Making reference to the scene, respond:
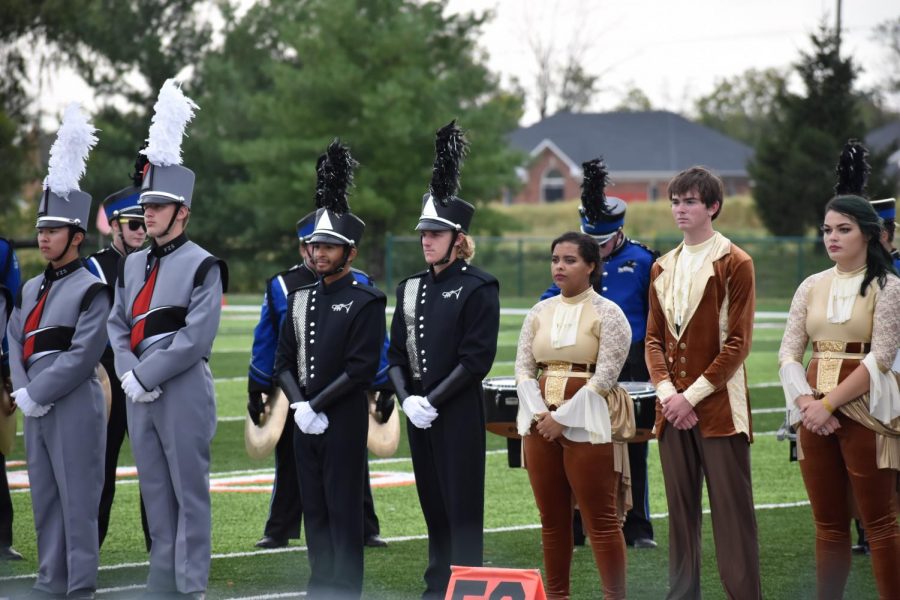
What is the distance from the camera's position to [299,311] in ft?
23.8

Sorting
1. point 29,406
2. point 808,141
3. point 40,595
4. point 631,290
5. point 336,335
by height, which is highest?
point 808,141

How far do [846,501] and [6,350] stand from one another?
4785 mm

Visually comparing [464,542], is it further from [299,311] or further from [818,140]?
[818,140]

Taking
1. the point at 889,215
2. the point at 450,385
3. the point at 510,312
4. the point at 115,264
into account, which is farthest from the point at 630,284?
the point at 510,312

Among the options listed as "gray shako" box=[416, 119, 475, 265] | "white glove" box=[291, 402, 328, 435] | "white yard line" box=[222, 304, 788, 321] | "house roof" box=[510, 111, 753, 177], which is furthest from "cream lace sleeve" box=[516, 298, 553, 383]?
"house roof" box=[510, 111, 753, 177]

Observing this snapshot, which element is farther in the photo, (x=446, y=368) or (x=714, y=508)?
(x=446, y=368)

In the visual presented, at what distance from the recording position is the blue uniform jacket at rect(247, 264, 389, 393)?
861 centimetres

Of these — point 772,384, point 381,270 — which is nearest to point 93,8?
point 381,270

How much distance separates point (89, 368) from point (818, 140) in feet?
127

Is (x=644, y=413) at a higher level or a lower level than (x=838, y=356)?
lower

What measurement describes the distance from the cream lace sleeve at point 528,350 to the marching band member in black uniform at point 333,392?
2.46ft

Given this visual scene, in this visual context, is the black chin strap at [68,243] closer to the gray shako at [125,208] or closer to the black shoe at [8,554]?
the gray shako at [125,208]

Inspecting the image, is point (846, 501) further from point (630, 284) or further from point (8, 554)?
point (8, 554)

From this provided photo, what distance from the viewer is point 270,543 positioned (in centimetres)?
868
